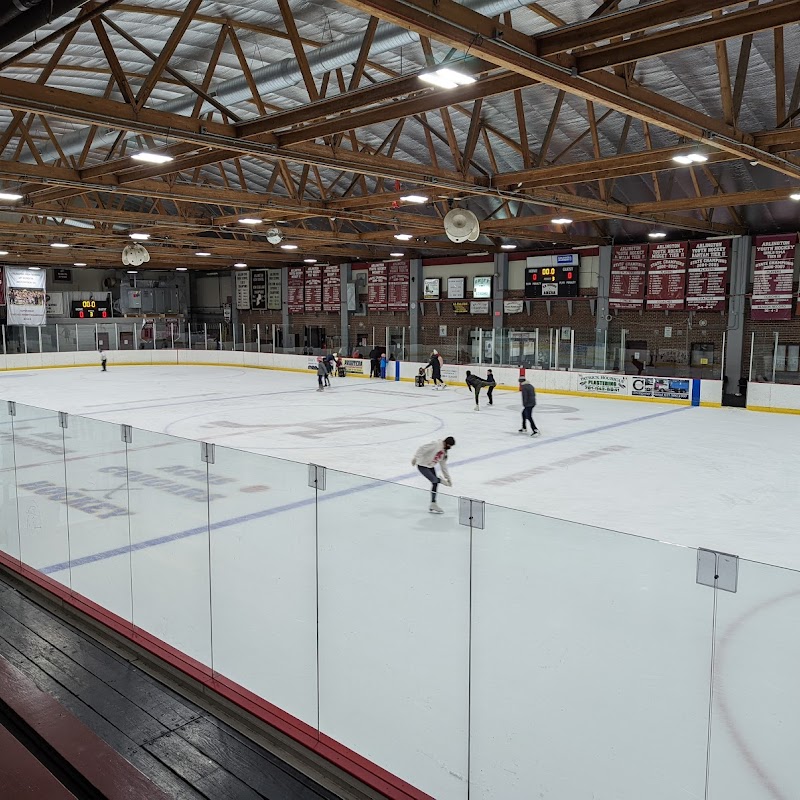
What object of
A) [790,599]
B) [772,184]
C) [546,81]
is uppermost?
[772,184]

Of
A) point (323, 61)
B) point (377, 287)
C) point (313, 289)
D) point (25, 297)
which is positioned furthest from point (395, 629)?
point (25, 297)

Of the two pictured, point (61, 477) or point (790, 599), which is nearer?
point (790, 599)

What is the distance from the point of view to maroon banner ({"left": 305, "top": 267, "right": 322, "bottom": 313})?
40.4 m

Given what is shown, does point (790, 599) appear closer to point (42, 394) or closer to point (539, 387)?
point (539, 387)

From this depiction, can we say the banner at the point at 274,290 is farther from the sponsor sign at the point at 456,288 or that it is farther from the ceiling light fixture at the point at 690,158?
the ceiling light fixture at the point at 690,158

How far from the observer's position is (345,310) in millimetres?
38969

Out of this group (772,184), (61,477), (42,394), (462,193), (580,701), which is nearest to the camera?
(580,701)

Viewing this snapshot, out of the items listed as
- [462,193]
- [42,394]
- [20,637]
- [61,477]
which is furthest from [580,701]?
[42,394]

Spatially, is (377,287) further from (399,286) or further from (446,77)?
(446,77)

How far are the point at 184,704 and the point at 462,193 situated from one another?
14.5 meters

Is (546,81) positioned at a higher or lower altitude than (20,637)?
higher

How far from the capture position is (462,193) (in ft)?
56.4

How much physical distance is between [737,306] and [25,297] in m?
36.2

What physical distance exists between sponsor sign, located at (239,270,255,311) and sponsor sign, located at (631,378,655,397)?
26.0m
